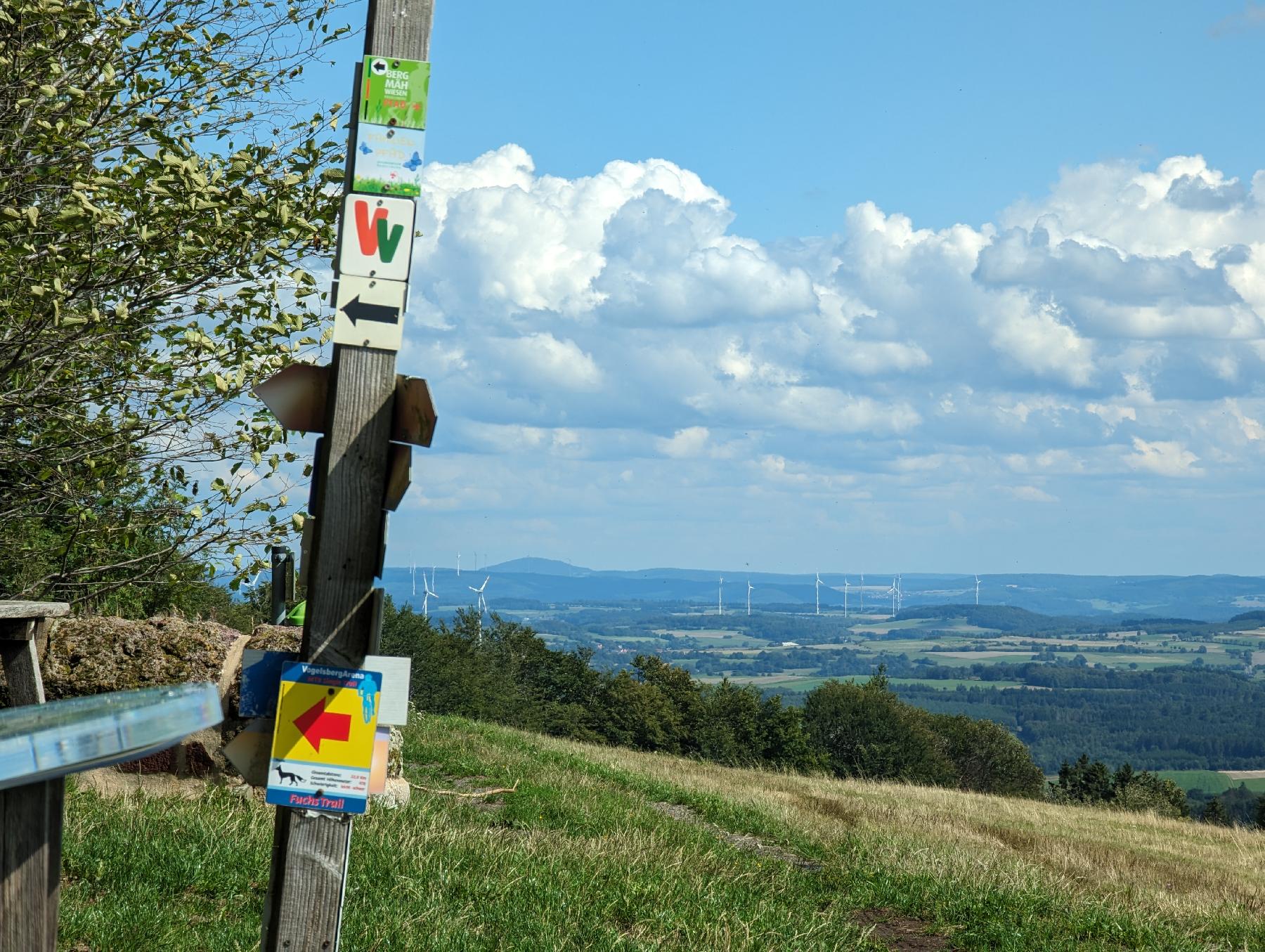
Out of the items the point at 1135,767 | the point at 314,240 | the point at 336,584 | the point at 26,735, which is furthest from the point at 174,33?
the point at 1135,767

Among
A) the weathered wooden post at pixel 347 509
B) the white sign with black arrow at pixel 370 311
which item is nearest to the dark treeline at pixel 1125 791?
the weathered wooden post at pixel 347 509

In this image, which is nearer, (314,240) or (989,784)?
(314,240)

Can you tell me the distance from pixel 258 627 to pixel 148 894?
3.51 meters

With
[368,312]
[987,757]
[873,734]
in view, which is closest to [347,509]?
[368,312]

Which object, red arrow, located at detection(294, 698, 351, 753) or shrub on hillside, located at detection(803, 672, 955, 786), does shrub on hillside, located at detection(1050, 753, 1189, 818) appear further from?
red arrow, located at detection(294, 698, 351, 753)

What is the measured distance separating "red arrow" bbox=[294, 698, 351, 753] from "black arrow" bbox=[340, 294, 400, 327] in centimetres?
119

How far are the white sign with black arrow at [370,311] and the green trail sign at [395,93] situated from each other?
0.52 metres

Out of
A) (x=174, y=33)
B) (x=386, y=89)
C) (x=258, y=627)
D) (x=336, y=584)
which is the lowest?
(x=258, y=627)

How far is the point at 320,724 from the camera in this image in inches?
144

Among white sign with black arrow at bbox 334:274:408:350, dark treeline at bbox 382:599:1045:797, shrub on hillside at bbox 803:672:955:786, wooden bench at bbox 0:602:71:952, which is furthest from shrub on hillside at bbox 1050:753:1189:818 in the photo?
wooden bench at bbox 0:602:71:952

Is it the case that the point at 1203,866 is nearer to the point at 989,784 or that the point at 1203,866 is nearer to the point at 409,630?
the point at 409,630

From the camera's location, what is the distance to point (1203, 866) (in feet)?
46.8

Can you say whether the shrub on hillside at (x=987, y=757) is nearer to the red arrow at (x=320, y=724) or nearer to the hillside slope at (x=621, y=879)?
the hillside slope at (x=621, y=879)

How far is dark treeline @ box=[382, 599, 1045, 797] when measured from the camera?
283ft
